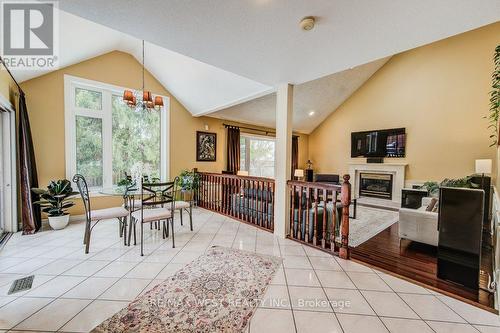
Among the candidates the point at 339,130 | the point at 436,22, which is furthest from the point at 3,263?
the point at 339,130

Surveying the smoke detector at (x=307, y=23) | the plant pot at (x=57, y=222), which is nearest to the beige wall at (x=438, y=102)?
the smoke detector at (x=307, y=23)

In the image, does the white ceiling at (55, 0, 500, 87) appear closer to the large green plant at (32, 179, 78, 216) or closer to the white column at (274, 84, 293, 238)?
the white column at (274, 84, 293, 238)

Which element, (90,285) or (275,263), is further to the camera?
(275,263)

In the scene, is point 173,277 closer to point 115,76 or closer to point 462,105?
point 115,76

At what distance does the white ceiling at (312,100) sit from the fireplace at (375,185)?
258cm

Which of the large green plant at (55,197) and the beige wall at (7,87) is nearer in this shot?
the beige wall at (7,87)

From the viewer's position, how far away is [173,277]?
6.96 feet

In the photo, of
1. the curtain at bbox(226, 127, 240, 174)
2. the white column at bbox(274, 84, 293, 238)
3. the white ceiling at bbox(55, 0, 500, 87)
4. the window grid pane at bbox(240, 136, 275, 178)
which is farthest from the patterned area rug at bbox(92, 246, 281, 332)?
the window grid pane at bbox(240, 136, 275, 178)

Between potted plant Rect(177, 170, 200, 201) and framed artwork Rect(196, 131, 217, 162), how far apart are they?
665 mm

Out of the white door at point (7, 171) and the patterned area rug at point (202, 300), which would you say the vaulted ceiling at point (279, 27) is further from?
the patterned area rug at point (202, 300)

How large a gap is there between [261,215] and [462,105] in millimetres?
5510

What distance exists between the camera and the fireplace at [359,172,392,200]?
6137 millimetres

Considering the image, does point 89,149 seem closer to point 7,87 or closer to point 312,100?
point 7,87

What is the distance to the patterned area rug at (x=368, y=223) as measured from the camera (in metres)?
3.44
